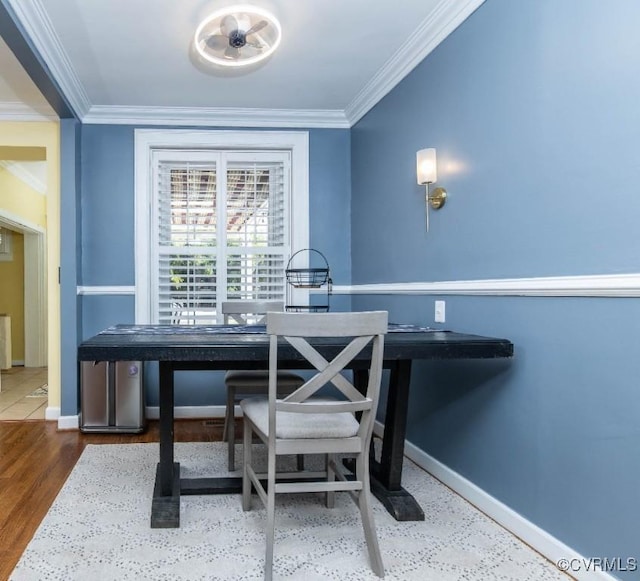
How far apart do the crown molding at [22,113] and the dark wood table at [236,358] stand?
2.11 meters

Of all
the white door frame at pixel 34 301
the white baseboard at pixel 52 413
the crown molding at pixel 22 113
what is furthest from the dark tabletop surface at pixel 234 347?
the white door frame at pixel 34 301

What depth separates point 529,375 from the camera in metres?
1.86

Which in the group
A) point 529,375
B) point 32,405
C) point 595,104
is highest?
point 595,104

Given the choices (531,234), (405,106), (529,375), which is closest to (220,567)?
(529,375)

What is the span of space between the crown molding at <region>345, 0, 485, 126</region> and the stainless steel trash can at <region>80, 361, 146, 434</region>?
2.40 m

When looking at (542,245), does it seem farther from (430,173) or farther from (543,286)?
(430,173)

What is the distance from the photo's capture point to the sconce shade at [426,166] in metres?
2.44

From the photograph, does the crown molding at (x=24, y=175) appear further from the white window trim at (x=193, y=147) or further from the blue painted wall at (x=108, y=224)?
the white window trim at (x=193, y=147)

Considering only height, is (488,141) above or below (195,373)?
above

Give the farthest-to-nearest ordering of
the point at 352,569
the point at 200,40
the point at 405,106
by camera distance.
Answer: the point at 405,106
the point at 200,40
the point at 352,569

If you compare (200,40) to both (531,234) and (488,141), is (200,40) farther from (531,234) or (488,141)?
(531,234)

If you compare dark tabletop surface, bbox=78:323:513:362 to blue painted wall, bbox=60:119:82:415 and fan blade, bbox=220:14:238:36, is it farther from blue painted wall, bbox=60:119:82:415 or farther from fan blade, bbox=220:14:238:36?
blue painted wall, bbox=60:119:82:415

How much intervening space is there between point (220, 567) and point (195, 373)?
87.8 inches

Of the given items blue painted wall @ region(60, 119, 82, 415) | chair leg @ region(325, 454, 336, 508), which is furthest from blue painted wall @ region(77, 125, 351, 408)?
chair leg @ region(325, 454, 336, 508)
